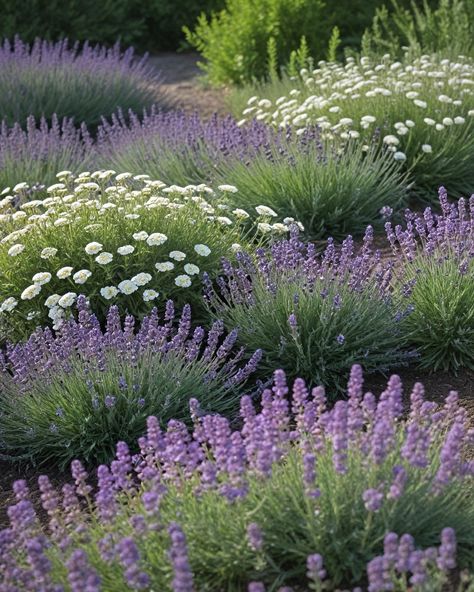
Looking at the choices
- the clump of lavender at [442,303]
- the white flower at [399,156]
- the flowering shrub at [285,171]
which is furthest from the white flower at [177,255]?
the white flower at [399,156]

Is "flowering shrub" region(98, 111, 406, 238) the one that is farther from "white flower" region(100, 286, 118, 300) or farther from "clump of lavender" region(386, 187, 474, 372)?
"white flower" region(100, 286, 118, 300)

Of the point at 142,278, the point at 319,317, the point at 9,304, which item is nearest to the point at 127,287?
the point at 142,278

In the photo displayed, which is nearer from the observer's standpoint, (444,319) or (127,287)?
(444,319)

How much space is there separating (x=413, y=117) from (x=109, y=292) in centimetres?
328

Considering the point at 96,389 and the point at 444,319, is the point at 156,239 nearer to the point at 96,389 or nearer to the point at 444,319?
the point at 96,389

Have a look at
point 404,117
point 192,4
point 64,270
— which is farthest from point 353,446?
point 192,4

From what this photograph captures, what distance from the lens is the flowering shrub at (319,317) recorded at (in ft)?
13.4

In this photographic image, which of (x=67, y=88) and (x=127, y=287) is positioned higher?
(x=127, y=287)

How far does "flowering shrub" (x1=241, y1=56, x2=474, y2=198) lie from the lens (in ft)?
21.3

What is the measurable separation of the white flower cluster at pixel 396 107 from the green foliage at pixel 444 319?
1963 millimetres

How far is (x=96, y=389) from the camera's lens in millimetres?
3752

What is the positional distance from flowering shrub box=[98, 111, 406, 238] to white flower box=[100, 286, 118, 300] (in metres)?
1.58

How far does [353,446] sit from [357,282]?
1.60 metres

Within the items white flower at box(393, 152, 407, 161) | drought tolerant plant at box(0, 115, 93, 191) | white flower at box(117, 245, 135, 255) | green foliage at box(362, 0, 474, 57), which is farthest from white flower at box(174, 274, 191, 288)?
green foliage at box(362, 0, 474, 57)
